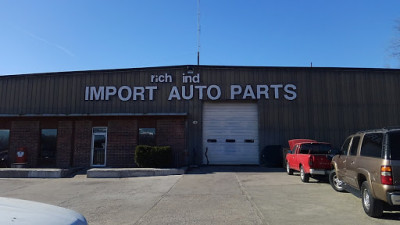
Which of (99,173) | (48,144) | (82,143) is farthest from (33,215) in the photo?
(48,144)

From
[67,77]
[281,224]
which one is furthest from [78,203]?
[67,77]

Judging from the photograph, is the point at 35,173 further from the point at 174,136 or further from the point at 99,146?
the point at 174,136

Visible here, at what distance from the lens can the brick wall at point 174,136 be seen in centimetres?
1972

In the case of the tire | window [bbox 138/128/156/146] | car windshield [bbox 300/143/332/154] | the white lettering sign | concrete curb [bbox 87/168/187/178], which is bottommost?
concrete curb [bbox 87/168/187/178]

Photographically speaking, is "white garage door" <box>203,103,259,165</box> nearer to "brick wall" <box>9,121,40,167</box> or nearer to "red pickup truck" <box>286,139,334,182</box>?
"red pickup truck" <box>286,139,334,182</box>

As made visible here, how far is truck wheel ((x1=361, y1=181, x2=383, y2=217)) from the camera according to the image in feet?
23.3

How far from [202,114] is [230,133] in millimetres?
2077

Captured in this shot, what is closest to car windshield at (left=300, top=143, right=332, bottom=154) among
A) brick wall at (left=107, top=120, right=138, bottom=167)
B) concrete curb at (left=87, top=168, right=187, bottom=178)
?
concrete curb at (left=87, top=168, right=187, bottom=178)

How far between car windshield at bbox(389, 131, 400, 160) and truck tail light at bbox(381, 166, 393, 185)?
0.80 feet

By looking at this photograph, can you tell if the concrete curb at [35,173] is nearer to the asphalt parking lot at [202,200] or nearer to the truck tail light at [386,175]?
the asphalt parking lot at [202,200]

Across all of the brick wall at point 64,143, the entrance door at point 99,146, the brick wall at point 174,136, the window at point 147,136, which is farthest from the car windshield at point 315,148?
the brick wall at point 64,143

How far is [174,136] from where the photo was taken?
19.8 meters

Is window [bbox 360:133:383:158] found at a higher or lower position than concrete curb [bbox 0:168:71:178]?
higher

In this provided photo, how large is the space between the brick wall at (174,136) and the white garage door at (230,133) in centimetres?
145
